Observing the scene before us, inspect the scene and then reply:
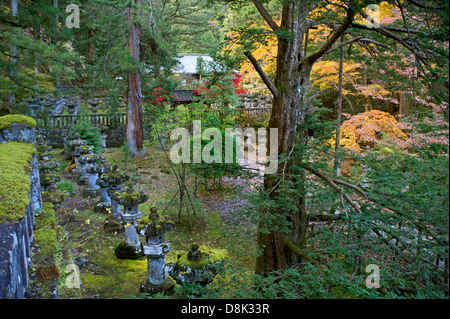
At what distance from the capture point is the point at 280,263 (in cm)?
424

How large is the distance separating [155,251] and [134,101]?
871cm

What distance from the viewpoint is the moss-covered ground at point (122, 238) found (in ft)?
15.0

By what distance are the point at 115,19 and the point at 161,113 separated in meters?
5.20

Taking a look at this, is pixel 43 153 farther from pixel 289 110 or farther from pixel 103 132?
pixel 289 110

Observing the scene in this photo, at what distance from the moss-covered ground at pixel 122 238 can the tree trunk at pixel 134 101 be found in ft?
4.83

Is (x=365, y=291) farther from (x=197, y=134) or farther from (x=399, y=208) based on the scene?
(x=197, y=134)

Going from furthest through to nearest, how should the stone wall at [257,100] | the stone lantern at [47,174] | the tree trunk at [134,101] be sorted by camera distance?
the stone wall at [257,100], the tree trunk at [134,101], the stone lantern at [47,174]

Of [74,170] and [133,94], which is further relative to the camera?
[133,94]

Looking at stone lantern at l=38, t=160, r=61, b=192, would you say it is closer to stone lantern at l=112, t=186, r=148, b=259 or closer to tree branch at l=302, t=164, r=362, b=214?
stone lantern at l=112, t=186, r=148, b=259

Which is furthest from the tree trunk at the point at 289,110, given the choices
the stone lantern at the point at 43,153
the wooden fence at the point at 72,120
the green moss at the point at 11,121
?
the wooden fence at the point at 72,120

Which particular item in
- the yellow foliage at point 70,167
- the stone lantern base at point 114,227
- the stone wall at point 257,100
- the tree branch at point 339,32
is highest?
the stone wall at point 257,100

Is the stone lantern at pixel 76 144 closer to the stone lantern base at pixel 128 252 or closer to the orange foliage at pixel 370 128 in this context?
the stone lantern base at pixel 128 252

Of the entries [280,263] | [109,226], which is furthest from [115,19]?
[280,263]

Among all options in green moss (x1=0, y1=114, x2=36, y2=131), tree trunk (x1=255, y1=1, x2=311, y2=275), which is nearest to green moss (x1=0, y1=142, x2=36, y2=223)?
green moss (x1=0, y1=114, x2=36, y2=131)
